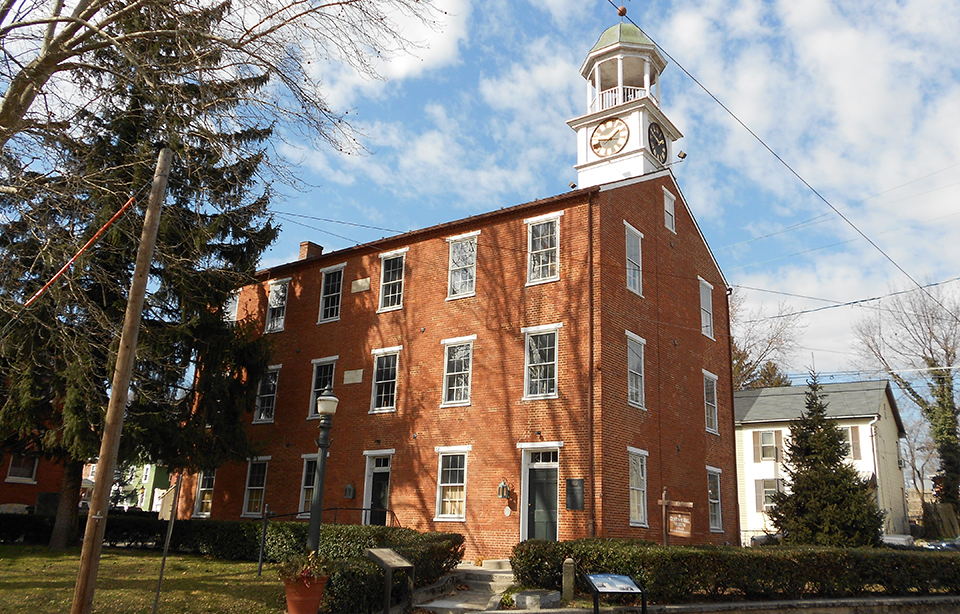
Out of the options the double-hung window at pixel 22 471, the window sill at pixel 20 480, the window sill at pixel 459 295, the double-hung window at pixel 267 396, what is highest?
the window sill at pixel 459 295

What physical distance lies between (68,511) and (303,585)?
466 inches

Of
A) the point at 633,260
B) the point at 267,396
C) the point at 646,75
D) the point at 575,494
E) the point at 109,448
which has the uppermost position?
the point at 646,75

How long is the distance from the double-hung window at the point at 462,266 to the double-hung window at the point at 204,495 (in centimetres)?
1073

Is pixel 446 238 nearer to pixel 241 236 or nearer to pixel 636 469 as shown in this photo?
pixel 241 236

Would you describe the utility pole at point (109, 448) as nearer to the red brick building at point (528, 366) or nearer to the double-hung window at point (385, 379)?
the red brick building at point (528, 366)

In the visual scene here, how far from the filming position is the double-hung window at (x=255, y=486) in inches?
907

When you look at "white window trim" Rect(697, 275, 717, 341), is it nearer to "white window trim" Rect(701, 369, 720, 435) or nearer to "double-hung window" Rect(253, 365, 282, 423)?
"white window trim" Rect(701, 369, 720, 435)

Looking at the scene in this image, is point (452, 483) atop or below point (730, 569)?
atop

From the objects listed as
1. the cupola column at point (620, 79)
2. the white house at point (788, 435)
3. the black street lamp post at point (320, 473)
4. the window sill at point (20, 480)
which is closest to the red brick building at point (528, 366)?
the cupola column at point (620, 79)

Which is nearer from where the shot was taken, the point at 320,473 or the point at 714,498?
the point at 320,473

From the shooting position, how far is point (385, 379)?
2153 cm

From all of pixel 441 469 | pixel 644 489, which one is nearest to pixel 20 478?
pixel 441 469

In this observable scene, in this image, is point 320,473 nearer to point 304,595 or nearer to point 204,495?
point 304,595

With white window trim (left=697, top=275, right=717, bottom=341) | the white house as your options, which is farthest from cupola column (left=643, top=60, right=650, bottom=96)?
the white house
